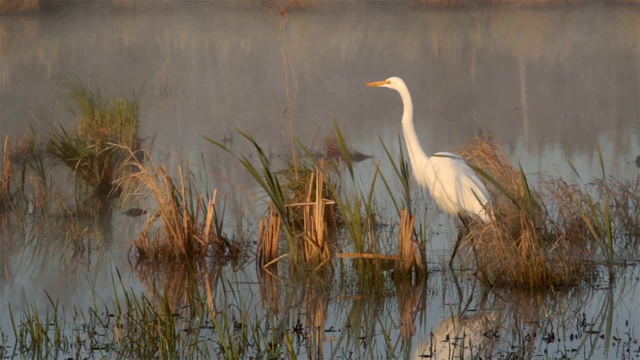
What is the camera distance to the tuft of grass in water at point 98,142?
9.15 metres

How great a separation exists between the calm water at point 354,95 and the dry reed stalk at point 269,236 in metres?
0.23

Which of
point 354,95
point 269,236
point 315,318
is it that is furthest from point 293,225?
point 354,95

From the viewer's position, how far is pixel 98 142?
9188 millimetres

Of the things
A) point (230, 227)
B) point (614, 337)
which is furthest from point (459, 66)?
point (614, 337)

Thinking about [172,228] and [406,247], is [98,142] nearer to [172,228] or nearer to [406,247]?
[172,228]

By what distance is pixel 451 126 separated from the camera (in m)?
14.0

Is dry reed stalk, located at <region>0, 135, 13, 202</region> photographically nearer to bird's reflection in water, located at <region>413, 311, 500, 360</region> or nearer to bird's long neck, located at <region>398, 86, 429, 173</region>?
bird's long neck, located at <region>398, 86, 429, 173</region>

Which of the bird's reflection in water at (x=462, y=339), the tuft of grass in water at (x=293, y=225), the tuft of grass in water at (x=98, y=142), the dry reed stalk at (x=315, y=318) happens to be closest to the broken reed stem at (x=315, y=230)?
the tuft of grass in water at (x=293, y=225)

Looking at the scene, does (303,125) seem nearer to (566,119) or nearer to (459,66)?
(566,119)

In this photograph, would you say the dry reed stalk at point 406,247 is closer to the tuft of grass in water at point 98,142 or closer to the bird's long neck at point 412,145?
the bird's long neck at point 412,145

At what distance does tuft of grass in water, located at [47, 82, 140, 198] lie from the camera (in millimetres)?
9148

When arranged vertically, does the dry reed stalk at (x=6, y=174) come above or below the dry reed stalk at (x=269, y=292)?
above

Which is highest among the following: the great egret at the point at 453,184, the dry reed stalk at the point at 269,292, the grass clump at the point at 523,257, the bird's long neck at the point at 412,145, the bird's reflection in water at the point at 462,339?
the bird's long neck at the point at 412,145

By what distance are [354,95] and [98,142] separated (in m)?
8.01
